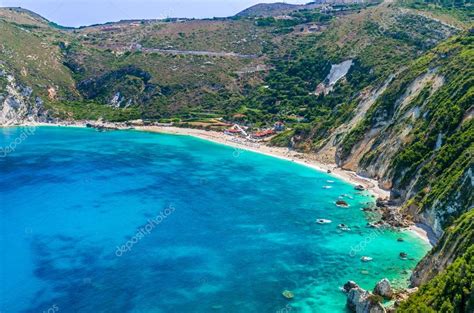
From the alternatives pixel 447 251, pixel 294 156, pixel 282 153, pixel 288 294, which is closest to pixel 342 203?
pixel 288 294

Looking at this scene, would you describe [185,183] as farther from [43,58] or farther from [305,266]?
[43,58]

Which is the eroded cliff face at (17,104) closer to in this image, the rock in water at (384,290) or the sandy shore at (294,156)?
the sandy shore at (294,156)

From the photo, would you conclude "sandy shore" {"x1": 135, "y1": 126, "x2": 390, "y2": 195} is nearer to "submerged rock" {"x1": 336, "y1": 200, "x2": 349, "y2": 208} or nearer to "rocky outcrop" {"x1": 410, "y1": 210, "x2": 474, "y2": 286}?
"submerged rock" {"x1": 336, "y1": 200, "x2": 349, "y2": 208}

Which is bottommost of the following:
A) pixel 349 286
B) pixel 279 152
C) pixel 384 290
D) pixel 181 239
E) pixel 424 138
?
pixel 181 239

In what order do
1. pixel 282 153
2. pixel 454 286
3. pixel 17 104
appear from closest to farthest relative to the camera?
pixel 454 286 → pixel 282 153 → pixel 17 104

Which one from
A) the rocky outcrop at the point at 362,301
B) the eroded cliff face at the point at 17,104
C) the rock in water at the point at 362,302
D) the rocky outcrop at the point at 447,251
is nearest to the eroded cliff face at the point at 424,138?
the rocky outcrop at the point at 447,251

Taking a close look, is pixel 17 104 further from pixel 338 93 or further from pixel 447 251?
pixel 447 251
